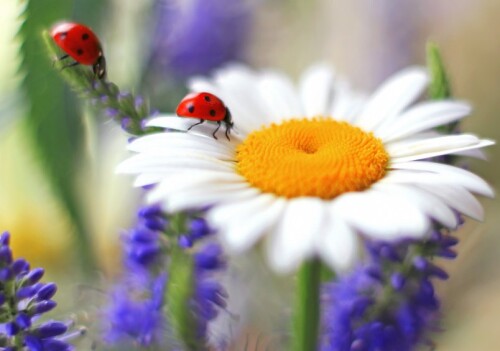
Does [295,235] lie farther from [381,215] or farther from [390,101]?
[390,101]

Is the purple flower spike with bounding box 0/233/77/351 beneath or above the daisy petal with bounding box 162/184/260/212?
beneath

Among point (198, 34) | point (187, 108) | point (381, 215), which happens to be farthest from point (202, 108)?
point (198, 34)

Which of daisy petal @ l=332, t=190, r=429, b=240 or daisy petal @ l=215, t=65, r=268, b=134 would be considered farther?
daisy petal @ l=215, t=65, r=268, b=134

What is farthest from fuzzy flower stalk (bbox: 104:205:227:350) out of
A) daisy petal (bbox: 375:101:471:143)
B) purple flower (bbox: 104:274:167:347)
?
daisy petal (bbox: 375:101:471:143)

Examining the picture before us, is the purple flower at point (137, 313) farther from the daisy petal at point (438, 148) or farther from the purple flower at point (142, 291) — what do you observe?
the daisy petal at point (438, 148)

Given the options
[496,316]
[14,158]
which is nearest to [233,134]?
[14,158]

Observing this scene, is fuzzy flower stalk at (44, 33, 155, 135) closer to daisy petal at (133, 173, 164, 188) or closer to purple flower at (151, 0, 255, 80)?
daisy petal at (133, 173, 164, 188)
